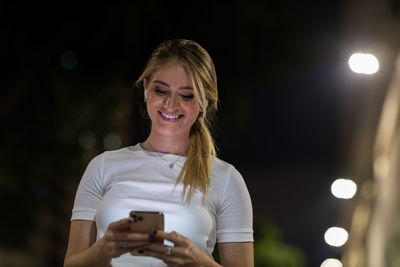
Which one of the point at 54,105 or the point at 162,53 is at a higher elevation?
the point at 54,105

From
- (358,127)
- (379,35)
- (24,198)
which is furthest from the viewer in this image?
(358,127)

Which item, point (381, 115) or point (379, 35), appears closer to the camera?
point (379, 35)

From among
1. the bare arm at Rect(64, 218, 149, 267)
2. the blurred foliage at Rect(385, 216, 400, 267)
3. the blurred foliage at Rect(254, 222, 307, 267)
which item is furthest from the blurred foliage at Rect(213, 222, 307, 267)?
the bare arm at Rect(64, 218, 149, 267)

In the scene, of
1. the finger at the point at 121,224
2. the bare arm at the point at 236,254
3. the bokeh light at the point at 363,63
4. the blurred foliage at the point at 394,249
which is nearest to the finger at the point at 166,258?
the finger at the point at 121,224

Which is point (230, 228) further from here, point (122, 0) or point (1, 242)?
point (1, 242)

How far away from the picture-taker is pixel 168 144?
3209mm

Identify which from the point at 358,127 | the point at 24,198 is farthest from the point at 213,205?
the point at 358,127

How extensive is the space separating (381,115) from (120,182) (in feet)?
31.1

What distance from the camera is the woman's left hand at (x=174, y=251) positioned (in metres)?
2.74

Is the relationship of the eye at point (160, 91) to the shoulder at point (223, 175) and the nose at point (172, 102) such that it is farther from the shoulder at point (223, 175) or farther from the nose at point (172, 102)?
the shoulder at point (223, 175)

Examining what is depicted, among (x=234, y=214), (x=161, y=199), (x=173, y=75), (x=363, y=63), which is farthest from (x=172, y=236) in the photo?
(x=363, y=63)

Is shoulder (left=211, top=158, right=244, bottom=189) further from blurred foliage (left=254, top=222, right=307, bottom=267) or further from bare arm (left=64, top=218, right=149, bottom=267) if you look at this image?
blurred foliage (left=254, top=222, right=307, bottom=267)

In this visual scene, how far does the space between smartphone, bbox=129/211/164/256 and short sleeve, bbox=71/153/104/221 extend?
35cm

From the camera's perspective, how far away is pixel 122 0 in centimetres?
1032
